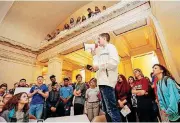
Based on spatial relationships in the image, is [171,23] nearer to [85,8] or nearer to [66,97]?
[66,97]

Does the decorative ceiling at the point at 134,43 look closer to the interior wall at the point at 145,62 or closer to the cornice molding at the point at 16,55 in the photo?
the interior wall at the point at 145,62

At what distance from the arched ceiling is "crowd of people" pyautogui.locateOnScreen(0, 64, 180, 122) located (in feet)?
15.9

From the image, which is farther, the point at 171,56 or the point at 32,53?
the point at 32,53

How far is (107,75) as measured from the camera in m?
2.08

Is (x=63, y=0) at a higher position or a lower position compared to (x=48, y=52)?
higher

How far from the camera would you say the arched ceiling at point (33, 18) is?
7.92 m

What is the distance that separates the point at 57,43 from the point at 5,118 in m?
6.33

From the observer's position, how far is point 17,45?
846 centimetres

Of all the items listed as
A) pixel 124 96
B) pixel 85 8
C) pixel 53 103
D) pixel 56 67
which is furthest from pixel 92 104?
pixel 85 8

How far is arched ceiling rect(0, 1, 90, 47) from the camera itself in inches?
312

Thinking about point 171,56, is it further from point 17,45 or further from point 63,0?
point 17,45

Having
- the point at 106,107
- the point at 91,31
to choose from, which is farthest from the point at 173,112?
the point at 91,31

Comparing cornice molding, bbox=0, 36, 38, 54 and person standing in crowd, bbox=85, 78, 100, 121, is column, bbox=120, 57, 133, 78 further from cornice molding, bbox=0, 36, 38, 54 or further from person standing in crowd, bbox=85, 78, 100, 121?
cornice molding, bbox=0, 36, 38, 54

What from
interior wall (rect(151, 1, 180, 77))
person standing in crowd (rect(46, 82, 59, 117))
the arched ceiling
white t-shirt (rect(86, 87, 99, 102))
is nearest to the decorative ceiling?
the arched ceiling
